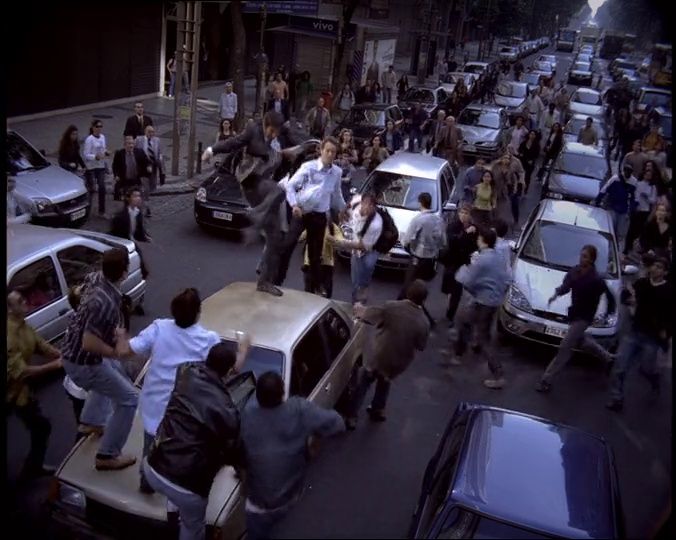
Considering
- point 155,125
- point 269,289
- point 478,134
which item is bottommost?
point 155,125

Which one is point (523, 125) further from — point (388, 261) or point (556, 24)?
point (556, 24)

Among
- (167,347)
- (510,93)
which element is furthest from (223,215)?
(510,93)

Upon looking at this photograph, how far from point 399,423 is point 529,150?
9.49 metres

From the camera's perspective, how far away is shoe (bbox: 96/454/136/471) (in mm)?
4684

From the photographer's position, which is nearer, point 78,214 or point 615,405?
point 615,405

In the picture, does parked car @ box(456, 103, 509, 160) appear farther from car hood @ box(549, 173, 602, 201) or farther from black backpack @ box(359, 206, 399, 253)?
black backpack @ box(359, 206, 399, 253)

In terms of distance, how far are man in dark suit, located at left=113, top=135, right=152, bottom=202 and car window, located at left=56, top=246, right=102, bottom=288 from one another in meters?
3.94

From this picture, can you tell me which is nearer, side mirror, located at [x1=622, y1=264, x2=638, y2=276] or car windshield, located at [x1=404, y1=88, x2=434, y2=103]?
side mirror, located at [x1=622, y1=264, x2=638, y2=276]

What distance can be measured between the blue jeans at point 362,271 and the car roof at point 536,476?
3.47 metres

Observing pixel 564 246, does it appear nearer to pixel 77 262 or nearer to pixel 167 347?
pixel 77 262

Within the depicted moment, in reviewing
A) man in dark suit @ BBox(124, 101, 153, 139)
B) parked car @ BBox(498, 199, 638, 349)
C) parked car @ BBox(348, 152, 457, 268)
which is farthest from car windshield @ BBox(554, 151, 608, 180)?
man in dark suit @ BBox(124, 101, 153, 139)

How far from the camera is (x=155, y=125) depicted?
1903 cm

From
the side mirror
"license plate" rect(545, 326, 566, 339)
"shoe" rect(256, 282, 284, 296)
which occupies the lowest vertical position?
"license plate" rect(545, 326, 566, 339)

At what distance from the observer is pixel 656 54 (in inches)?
123
